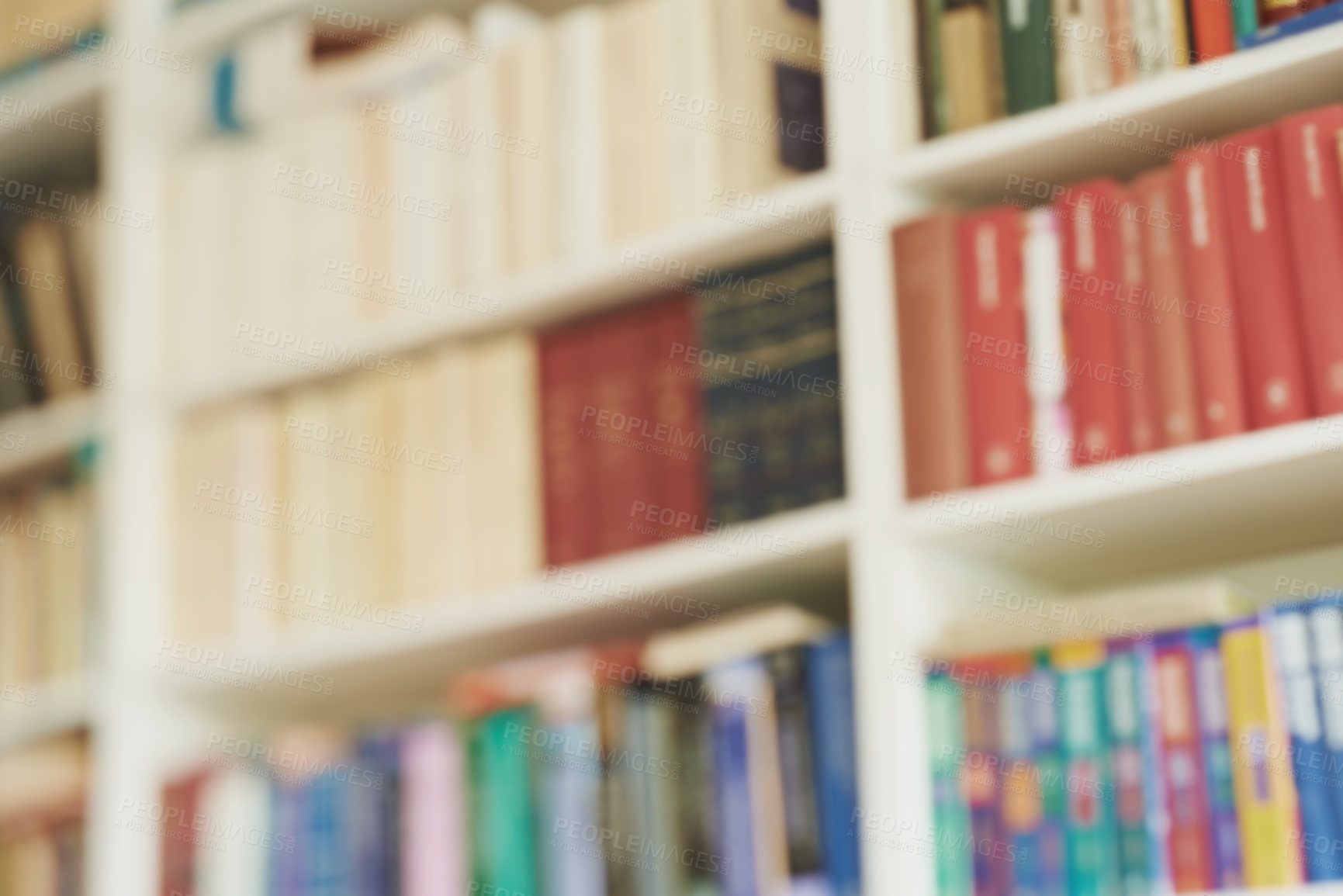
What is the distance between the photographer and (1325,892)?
4.07 feet

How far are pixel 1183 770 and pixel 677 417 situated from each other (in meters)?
0.59

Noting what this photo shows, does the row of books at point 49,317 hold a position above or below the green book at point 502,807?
above

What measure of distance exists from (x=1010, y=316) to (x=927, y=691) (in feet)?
1.04

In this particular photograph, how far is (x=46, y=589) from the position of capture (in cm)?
213

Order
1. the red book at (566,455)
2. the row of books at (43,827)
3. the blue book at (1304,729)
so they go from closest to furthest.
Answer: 1. the blue book at (1304,729)
2. the red book at (566,455)
3. the row of books at (43,827)

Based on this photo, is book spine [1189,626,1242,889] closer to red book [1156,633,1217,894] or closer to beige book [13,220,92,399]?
red book [1156,633,1217,894]

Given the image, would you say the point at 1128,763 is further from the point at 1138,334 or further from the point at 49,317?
the point at 49,317

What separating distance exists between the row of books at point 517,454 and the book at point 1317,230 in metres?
0.41

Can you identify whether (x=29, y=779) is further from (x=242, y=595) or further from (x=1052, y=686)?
(x=1052, y=686)

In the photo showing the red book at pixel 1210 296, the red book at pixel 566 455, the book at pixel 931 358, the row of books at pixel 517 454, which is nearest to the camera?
the red book at pixel 1210 296

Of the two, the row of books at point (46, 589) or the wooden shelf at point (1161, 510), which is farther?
the row of books at point (46, 589)

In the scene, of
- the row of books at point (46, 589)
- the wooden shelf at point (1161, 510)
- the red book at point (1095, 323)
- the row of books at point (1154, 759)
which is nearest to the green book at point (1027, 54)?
the red book at point (1095, 323)

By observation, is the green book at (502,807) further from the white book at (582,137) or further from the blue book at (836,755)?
the white book at (582,137)

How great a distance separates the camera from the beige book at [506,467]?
177 cm
